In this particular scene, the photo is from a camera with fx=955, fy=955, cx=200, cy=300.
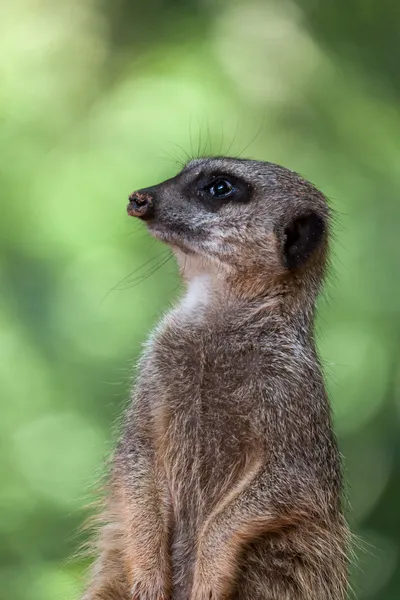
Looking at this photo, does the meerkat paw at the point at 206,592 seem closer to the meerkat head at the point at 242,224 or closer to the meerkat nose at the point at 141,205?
the meerkat head at the point at 242,224

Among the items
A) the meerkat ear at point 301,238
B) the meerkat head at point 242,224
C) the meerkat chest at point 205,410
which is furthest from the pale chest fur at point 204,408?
the meerkat ear at point 301,238

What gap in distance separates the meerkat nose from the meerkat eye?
7.1 inches

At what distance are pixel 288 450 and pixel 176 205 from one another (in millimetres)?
732

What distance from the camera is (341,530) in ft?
8.41

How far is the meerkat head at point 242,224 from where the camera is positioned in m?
2.58

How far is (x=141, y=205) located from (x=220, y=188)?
248 mm

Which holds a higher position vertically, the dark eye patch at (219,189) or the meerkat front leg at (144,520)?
the dark eye patch at (219,189)

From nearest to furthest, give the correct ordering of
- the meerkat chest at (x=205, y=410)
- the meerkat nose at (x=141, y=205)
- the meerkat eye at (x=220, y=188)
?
the meerkat chest at (x=205, y=410)
the meerkat nose at (x=141, y=205)
the meerkat eye at (x=220, y=188)

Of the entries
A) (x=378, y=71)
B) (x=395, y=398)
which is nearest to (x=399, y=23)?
(x=378, y=71)

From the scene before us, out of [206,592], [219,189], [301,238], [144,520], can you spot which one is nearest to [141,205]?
[219,189]

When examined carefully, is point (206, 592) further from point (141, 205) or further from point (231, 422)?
point (141, 205)

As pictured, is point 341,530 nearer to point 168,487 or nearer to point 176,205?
point 168,487

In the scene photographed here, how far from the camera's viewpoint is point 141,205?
257cm

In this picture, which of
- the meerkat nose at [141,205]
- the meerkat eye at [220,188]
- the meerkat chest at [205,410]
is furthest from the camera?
the meerkat eye at [220,188]
